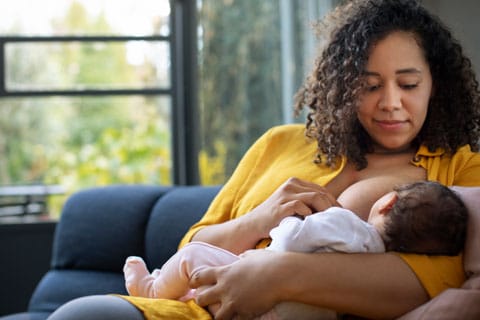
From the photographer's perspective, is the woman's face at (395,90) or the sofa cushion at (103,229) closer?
the woman's face at (395,90)

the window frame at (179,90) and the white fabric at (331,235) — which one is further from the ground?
the window frame at (179,90)

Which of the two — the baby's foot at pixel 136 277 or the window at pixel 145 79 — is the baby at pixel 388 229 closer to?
the baby's foot at pixel 136 277

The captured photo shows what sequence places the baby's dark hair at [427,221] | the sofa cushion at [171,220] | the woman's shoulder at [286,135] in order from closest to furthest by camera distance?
the baby's dark hair at [427,221] < the woman's shoulder at [286,135] < the sofa cushion at [171,220]

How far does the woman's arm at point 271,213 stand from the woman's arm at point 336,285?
0.71 ft

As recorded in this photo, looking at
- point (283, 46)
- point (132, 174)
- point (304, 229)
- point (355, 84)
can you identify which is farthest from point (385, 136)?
point (132, 174)

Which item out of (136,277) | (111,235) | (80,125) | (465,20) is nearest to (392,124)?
(136,277)

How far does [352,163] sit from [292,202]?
0.29 metres

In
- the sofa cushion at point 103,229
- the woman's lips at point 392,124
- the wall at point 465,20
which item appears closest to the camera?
the woman's lips at point 392,124

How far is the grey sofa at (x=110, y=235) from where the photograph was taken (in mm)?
2617

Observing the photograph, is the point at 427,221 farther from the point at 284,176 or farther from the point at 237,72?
the point at 237,72

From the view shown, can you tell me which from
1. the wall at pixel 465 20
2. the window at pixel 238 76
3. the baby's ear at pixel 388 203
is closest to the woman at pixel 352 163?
the baby's ear at pixel 388 203

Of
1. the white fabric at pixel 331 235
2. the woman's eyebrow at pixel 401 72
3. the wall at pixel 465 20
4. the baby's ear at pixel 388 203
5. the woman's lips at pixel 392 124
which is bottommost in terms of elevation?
the white fabric at pixel 331 235

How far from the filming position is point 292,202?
6.24 ft

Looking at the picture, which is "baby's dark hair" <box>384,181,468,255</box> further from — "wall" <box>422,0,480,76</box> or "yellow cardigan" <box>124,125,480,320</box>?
"wall" <box>422,0,480,76</box>
